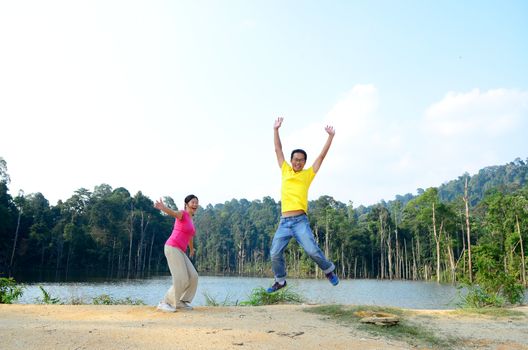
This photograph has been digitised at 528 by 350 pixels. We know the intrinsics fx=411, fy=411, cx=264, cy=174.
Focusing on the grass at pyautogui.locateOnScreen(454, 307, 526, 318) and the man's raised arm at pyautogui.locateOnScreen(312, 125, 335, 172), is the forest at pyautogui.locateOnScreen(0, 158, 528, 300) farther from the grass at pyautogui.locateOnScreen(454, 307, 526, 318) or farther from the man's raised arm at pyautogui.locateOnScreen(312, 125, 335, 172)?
the man's raised arm at pyautogui.locateOnScreen(312, 125, 335, 172)

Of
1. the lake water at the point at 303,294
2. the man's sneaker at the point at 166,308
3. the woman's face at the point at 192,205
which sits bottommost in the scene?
the lake water at the point at 303,294

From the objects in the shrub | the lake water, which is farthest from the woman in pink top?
the shrub

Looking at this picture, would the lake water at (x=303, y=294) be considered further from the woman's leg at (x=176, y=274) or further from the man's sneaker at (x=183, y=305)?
the woman's leg at (x=176, y=274)

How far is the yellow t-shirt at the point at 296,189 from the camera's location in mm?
5660

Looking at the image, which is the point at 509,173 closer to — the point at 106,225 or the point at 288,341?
the point at 106,225

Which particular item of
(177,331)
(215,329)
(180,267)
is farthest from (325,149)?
(177,331)

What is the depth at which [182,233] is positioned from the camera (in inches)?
255

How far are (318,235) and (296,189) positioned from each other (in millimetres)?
59443

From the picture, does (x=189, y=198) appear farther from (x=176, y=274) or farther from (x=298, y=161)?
(x=298, y=161)

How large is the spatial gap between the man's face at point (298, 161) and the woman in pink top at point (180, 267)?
1.95m

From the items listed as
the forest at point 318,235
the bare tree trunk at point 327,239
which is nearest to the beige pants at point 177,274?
the forest at point 318,235

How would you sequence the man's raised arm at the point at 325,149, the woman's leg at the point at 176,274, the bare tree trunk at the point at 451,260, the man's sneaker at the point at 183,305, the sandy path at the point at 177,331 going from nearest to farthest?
the sandy path at the point at 177,331 < the man's raised arm at the point at 325,149 < the woman's leg at the point at 176,274 < the man's sneaker at the point at 183,305 < the bare tree trunk at the point at 451,260

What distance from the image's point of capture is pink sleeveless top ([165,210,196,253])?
6.41 metres

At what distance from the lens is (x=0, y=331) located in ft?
13.8
